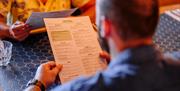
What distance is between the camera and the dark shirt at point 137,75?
2.44ft

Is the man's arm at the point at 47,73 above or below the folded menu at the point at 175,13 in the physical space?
above

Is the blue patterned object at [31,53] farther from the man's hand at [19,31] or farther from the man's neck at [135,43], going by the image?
the man's neck at [135,43]

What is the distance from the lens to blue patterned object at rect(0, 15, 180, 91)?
1.24m

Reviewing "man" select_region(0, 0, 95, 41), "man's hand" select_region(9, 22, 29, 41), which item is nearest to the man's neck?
"man's hand" select_region(9, 22, 29, 41)

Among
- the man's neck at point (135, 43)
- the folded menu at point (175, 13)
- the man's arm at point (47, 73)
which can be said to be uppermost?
the man's neck at point (135, 43)

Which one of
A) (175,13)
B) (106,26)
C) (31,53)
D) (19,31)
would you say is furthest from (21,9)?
(106,26)

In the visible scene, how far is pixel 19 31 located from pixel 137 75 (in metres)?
0.82

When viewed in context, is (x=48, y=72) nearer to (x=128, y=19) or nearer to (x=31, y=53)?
(x=31, y=53)

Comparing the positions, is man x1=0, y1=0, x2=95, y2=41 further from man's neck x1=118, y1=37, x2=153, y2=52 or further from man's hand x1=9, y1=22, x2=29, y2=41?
man's neck x1=118, y1=37, x2=153, y2=52

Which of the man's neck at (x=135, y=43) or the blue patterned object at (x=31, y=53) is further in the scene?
the blue patterned object at (x=31, y=53)

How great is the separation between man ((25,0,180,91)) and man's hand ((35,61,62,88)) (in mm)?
390

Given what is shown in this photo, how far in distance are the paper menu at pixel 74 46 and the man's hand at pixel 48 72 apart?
0.03 metres

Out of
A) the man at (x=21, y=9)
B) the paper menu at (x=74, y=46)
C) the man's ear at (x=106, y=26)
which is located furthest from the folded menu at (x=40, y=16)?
the man's ear at (x=106, y=26)

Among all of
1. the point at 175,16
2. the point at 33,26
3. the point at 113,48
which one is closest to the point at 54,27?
the point at 33,26
